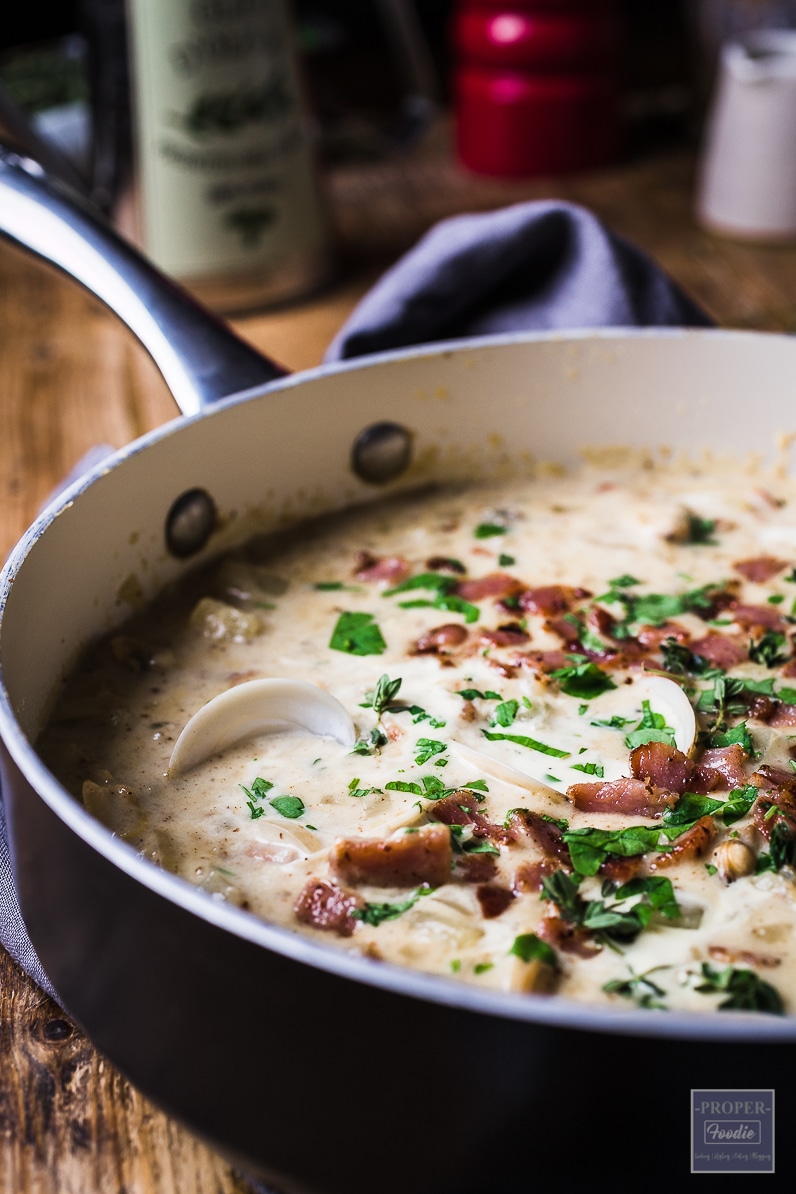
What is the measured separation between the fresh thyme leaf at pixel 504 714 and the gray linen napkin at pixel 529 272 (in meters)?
0.80

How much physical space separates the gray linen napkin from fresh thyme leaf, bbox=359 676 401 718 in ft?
2.46

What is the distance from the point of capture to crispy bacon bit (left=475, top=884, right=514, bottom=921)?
104cm

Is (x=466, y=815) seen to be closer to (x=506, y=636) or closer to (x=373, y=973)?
(x=506, y=636)

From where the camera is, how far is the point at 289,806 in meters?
1.18

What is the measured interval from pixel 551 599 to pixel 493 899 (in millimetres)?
546

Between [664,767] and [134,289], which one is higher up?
[134,289]

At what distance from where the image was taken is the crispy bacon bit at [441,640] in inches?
56.3

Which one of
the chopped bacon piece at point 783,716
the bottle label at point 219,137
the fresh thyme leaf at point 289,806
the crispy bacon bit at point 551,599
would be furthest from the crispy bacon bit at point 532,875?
the bottle label at point 219,137

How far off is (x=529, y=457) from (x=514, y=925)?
3.18 ft

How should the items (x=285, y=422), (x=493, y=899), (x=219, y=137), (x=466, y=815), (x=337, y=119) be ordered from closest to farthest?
(x=493, y=899) → (x=466, y=815) → (x=285, y=422) → (x=219, y=137) → (x=337, y=119)

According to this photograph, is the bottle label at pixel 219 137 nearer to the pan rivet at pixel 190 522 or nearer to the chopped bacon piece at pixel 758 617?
the pan rivet at pixel 190 522

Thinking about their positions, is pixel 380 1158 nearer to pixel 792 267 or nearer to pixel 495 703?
pixel 495 703

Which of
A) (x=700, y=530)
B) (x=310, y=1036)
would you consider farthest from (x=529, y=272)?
(x=310, y=1036)

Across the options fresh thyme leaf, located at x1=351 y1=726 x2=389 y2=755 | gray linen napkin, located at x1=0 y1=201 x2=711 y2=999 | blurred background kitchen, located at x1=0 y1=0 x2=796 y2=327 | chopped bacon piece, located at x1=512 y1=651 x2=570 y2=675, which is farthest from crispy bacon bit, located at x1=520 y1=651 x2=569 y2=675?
blurred background kitchen, located at x1=0 y1=0 x2=796 y2=327
